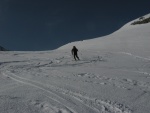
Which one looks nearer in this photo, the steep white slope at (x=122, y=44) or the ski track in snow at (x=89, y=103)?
the ski track in snow at (x=89, y=103)

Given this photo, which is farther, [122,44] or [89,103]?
[122,44]

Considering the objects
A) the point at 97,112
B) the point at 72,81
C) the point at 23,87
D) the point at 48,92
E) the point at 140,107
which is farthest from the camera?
the point at 72,81

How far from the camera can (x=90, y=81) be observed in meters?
11.7

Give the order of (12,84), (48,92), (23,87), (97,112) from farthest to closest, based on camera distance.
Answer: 1. (12,84)
2. (23,87)
3. (48,92)
4. (97,112)

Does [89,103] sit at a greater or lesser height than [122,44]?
lesser

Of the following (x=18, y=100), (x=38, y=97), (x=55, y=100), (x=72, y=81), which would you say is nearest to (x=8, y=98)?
(x=18, y=100)

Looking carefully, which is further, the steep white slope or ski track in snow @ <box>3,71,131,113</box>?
the steep white slope

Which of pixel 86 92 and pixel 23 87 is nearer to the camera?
pixel 86 92

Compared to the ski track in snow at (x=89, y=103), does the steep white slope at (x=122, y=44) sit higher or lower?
higher

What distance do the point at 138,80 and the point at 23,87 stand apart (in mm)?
5635

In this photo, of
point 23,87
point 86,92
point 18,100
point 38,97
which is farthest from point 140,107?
point 23,87

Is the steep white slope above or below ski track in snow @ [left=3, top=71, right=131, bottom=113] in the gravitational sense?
above

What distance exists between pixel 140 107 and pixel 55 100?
9.12 feet

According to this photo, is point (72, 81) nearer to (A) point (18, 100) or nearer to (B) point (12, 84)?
(B) point (12, 84)
